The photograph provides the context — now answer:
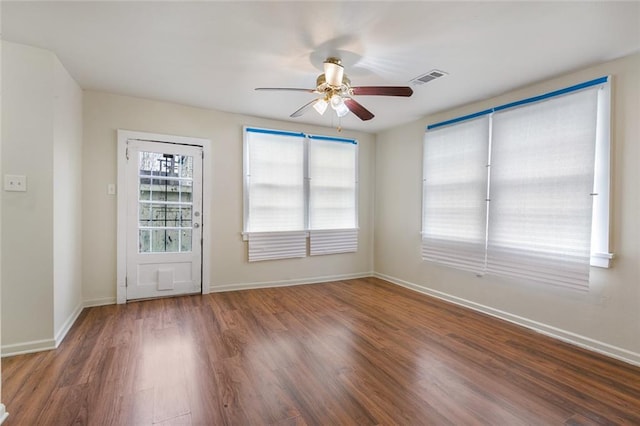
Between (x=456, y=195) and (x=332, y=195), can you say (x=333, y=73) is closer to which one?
(x=456, y=195)

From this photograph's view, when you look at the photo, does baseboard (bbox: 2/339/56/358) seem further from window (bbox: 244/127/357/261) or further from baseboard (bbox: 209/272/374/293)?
window (bbox: 244/127/357/261)

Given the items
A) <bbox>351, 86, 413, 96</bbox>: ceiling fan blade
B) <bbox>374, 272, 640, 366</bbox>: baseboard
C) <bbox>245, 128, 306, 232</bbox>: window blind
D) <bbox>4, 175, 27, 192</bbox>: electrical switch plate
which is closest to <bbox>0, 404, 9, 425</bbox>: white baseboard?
<bbox>4, 175, 27, 192</bbox>: electrical switch plate

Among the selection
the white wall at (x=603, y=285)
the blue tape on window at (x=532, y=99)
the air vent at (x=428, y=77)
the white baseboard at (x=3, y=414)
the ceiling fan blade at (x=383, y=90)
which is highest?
the air vent at (x=428, y=77)

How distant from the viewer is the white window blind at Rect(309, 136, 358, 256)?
15.4 ft

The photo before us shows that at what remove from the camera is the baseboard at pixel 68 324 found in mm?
2556

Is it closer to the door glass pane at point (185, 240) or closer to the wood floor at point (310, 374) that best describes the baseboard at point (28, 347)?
the wood floor at point (310, 374)

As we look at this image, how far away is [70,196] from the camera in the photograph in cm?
295

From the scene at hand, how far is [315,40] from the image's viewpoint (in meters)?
2.25

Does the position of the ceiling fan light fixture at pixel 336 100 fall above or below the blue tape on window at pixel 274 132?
below

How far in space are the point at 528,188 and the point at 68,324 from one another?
471cm

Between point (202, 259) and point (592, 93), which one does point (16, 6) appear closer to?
point (202, 259)

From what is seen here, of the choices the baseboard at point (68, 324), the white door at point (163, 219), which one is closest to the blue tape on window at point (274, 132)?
the white door at point (163, 219)

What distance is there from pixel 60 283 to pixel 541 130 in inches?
187

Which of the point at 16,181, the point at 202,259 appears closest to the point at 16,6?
the point at 16,181
